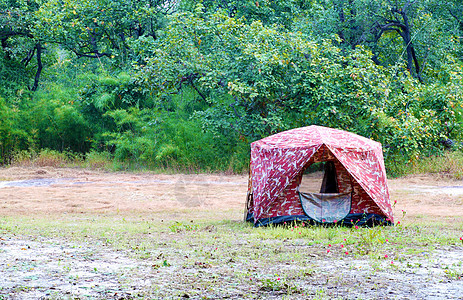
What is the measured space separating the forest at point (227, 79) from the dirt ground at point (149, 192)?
1.68m

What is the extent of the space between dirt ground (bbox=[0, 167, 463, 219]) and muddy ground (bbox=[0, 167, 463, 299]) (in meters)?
0.03

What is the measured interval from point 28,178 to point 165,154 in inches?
197

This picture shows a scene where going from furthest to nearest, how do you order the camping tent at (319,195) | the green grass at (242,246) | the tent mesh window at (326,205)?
1. the tent mesh window at (326,205)
2. the camping tent at (319,195)
3. the green grass at (242,246)

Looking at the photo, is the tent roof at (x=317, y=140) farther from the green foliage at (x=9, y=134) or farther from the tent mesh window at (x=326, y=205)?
the green foliage at (x=9, y=134)

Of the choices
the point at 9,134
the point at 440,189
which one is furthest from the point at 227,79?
the point at 9,134

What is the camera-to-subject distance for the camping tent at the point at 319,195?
380 inches

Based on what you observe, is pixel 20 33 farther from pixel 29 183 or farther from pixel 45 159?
pixel 29 183

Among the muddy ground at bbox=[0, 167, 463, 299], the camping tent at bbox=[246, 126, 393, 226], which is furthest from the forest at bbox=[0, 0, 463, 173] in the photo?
the camping tent at bbox=[246, 126, 393, 226]

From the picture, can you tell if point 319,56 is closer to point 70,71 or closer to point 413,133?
point 413,133

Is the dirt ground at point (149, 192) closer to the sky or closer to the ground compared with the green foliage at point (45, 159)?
closer to the ground

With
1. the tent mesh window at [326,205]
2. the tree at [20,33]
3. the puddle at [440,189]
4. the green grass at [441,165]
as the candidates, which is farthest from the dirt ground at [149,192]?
the tree at [20,33]

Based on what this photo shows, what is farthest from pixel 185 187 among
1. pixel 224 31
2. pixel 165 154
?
pixel 224 31

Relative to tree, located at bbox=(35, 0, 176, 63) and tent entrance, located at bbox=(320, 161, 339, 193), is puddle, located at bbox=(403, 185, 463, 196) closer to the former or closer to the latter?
tent entrance, located at bbox=(320, 161, 339, 193)

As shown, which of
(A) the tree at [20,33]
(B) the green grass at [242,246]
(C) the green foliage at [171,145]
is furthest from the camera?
(A) the tree at [20,33]
